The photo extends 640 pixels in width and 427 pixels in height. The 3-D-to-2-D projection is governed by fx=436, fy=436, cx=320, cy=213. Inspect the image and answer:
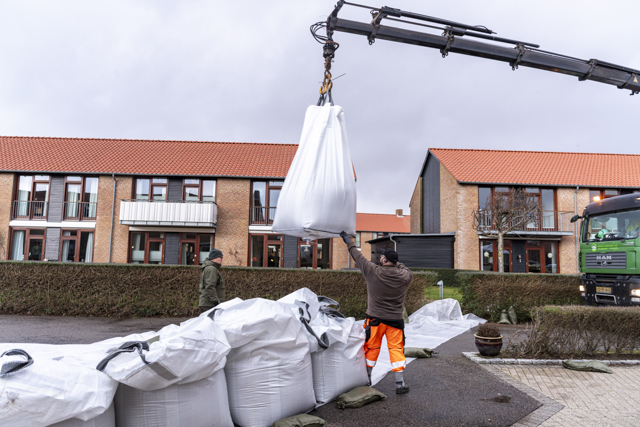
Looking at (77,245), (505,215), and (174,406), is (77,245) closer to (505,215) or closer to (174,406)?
(505,215)

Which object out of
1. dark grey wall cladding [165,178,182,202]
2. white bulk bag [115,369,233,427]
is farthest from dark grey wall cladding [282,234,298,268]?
white bulk bag [115,369,233,427]

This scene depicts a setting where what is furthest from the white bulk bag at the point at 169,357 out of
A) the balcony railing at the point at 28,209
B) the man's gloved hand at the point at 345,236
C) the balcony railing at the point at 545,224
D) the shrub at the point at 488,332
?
the balcony railing at the point at 28,209

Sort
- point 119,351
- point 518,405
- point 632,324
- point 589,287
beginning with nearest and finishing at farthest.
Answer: point 119,351, point 518,405, point 632,324, point 589,287

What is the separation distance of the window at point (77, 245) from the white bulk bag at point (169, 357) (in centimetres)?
2107

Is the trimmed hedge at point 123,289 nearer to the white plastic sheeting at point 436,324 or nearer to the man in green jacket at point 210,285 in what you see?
the white plastic sheeting at point 436,324

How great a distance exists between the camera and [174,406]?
3193 mm

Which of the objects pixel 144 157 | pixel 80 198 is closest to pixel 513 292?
pixel 144 157

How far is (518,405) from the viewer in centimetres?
462

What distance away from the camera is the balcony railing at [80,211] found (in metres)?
22.3

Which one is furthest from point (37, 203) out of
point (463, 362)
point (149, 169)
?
point (463, 362)

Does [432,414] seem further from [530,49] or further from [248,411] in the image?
[530,49]

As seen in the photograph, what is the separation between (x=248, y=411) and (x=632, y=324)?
21.0ft

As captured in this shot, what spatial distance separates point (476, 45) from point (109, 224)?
20.2 metres

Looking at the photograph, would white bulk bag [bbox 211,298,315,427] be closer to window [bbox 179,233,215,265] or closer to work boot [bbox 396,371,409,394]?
work boot [bbox 396,371,409,394]
